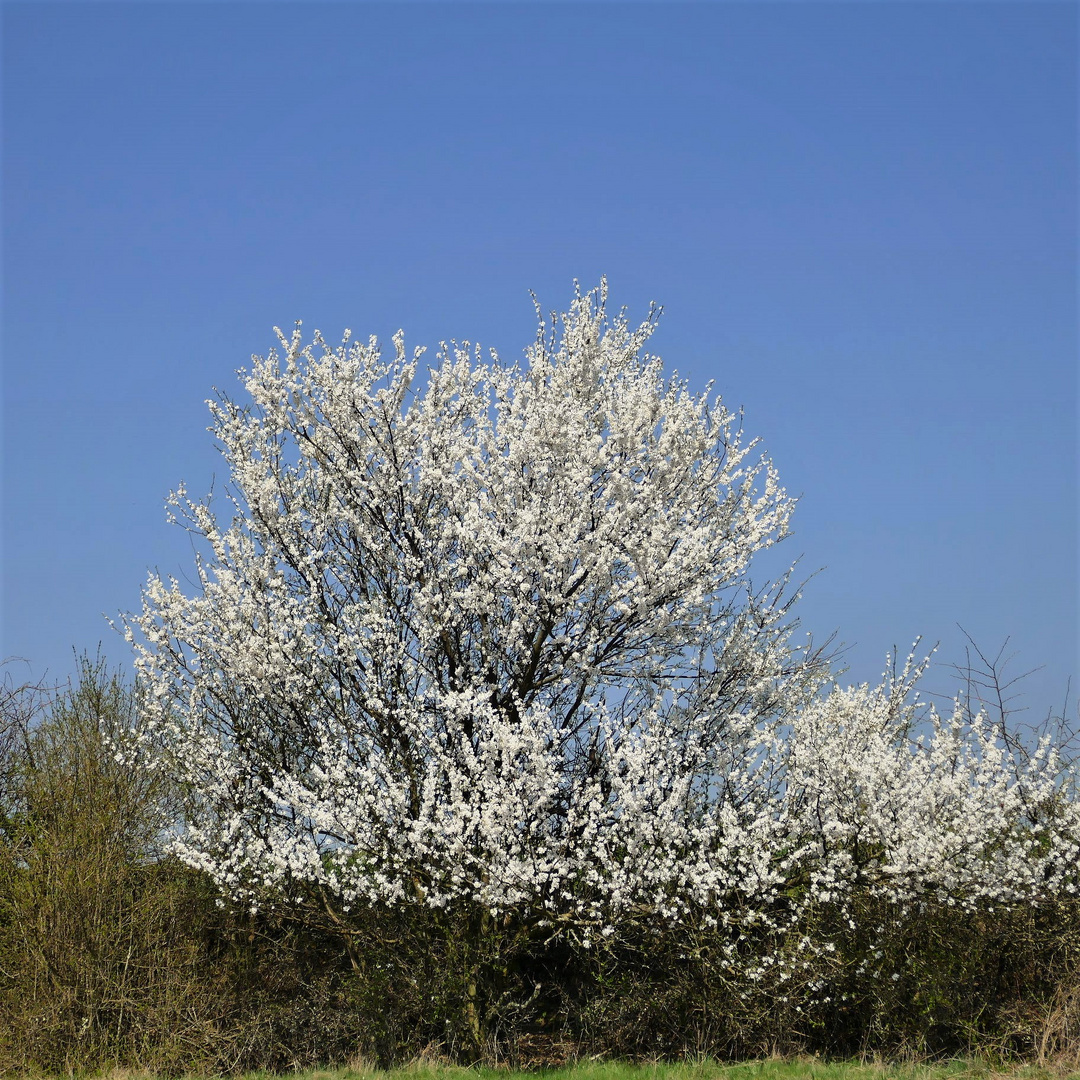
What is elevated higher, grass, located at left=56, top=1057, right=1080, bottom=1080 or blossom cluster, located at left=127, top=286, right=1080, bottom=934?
blossom cluster, located at left=127, top=286, right=1080, bottom=934

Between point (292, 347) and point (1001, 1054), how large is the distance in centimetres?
989

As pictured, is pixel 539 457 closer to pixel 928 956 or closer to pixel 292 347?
pixel 292 347

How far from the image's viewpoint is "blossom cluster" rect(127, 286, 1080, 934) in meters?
9.40

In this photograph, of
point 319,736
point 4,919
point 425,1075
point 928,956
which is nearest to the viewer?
point 425,1075

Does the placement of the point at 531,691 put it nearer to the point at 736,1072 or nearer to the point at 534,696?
the point at 534,696

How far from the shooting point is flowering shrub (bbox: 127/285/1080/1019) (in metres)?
9.39

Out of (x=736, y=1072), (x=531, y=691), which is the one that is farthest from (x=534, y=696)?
(x=736, y=1072)

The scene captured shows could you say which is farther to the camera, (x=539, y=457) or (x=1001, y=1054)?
(x=539, y=457)

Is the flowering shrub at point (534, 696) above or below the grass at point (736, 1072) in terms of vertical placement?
above

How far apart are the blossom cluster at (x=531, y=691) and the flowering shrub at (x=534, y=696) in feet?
0.14

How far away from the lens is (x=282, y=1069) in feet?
33.8

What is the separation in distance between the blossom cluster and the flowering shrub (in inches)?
1.6

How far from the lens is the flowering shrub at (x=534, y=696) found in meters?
9.39

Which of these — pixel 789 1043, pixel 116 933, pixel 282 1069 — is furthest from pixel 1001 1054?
pixel 116 933
